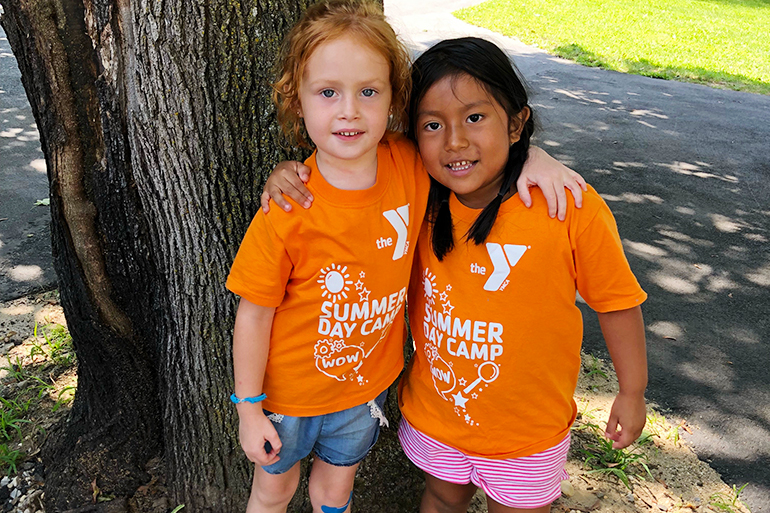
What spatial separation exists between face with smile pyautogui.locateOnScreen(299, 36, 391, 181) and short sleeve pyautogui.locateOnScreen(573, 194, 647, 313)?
598mm

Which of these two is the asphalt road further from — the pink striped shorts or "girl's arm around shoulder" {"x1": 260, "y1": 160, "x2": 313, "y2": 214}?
the pink striped shorts

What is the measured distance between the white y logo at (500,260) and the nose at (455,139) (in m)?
0.27

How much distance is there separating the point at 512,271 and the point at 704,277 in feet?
11.4

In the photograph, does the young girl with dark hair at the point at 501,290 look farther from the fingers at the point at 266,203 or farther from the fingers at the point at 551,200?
the fingers at the point at 266,203

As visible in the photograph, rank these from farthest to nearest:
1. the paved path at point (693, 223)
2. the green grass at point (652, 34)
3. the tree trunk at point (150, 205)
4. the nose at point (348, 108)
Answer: the green grass at point (652, 34), the paved path at point (693, 223), the tree trunk at point (150, 205), the nose at point (348, 108)

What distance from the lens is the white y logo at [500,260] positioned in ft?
5.63

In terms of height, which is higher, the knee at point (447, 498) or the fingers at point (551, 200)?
the fingers at point (551, 200)

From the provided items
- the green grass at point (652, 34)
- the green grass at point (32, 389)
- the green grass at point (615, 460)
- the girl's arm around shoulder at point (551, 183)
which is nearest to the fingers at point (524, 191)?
the girl's arm around shoulder at point (551, 183)

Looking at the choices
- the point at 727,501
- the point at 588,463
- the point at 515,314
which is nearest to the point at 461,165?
the point at 515,314

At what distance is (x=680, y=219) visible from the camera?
544cm

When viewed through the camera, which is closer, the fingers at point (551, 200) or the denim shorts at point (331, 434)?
the fingers at point (551, 200)

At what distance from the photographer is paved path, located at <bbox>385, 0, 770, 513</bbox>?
3314 mm

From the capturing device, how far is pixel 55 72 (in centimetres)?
207

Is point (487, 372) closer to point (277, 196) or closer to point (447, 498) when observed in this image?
point (447, 498)
